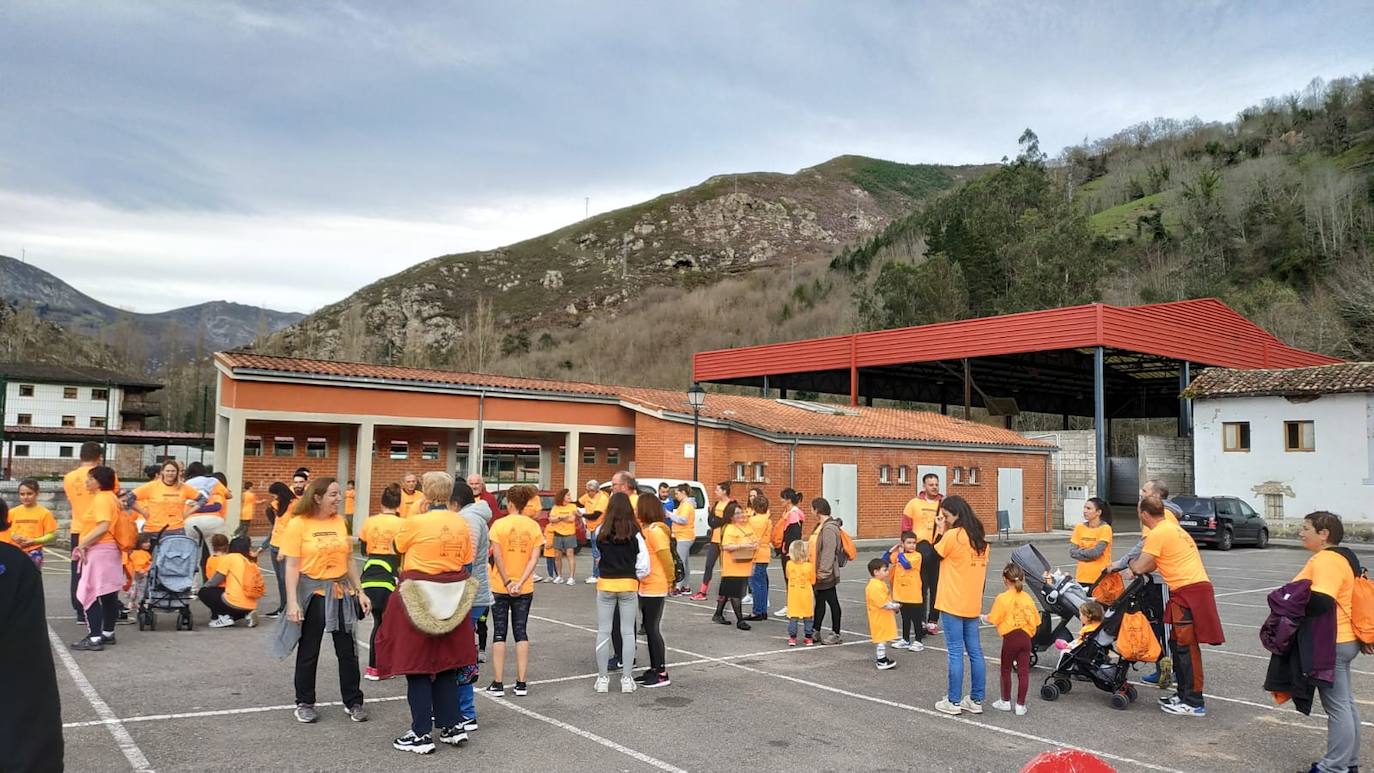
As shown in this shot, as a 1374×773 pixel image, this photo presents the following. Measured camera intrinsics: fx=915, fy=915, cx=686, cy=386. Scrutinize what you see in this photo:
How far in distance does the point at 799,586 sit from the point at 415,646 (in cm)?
508

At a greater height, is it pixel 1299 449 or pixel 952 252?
pixel 952 252

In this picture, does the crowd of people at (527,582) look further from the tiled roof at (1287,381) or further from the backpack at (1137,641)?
the tiled roof at (1287,381)

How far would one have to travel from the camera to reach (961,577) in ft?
22.8

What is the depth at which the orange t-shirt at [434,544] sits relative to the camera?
585 cm

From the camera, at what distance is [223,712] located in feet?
21.8

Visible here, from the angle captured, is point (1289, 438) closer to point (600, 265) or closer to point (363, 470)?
point (363, 470)

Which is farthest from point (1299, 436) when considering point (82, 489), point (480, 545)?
point (82, 489)

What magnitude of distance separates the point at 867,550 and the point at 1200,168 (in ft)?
269

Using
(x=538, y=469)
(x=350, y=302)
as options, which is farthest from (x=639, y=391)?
(x=350, y=302)

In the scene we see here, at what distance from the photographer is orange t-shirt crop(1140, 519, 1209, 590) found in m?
7.19

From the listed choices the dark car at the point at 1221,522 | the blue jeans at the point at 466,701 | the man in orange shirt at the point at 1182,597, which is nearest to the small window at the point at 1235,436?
the dark car at the point at 1221,522

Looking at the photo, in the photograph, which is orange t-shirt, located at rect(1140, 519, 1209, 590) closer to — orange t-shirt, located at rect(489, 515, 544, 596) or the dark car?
orange t-shirt, located at rect(489, 515, 544, 596)

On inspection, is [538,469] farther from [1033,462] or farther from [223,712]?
[223,712]

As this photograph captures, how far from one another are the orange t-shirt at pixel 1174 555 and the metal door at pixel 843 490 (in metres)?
17.3
